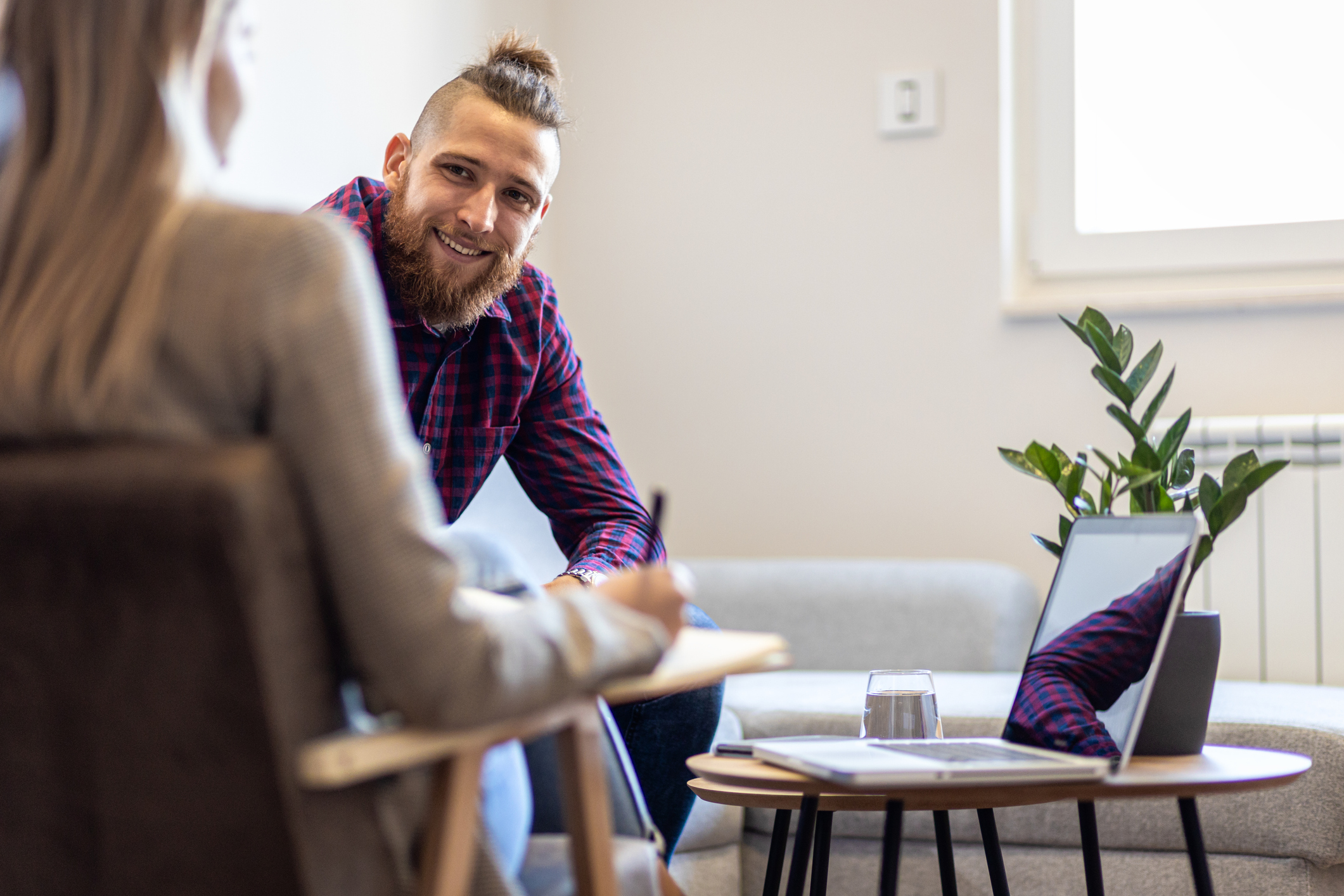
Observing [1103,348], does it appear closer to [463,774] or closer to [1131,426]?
[1131,426]

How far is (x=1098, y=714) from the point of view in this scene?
111 centimetres

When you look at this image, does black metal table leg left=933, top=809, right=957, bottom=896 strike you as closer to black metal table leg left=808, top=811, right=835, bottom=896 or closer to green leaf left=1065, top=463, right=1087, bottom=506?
black metal table leg left=808, top=811, right=835, bottom=896

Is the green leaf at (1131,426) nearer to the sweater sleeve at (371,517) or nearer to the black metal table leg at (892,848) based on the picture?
the black metal table leg at (892,848)

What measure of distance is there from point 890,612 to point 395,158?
1213mm

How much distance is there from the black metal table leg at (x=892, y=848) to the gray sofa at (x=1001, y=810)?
0.78 metres

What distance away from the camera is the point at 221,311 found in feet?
2.46

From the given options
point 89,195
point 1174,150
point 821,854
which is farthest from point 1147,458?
point 1174,150

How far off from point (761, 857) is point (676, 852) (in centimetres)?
17

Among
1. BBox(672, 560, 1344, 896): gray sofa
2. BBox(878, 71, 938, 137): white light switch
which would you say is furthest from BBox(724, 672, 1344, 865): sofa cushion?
BBox(878, 71, 938, 137): white light switch

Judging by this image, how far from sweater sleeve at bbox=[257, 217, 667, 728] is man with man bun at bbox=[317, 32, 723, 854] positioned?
89cm

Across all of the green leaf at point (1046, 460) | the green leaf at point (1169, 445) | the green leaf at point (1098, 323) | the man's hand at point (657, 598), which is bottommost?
the man's hand at point (657, 598)

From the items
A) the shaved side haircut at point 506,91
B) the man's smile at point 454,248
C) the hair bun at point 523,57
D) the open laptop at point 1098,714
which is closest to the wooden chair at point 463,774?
the open laptop at point 1098,714

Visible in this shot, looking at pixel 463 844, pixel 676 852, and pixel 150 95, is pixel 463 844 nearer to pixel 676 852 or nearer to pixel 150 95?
pixel 150 95

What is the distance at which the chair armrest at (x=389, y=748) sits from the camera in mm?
683
